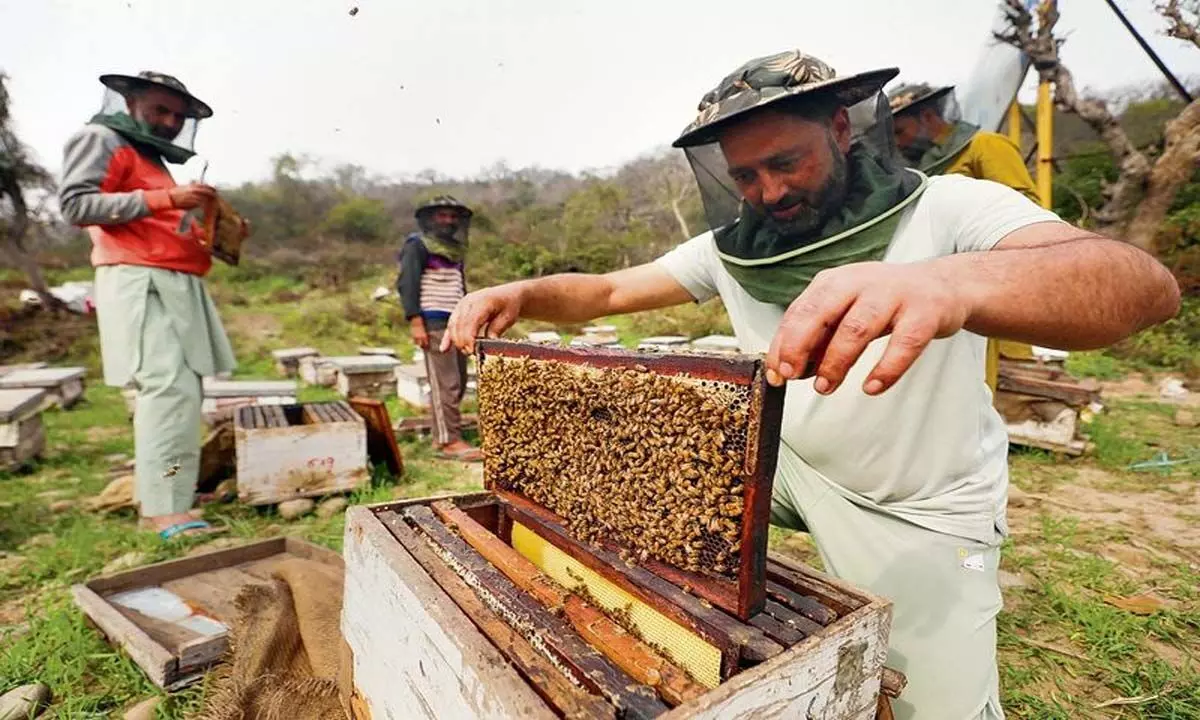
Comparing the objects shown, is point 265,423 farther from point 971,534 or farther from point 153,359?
point 971,534

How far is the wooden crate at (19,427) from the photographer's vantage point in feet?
17.2

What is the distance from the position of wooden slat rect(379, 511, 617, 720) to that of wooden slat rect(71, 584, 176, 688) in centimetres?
141

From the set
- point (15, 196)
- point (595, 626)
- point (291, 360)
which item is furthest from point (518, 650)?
point (15, 196)

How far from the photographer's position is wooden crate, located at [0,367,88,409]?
6700 mm

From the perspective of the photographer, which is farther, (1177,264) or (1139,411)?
(1177,264)

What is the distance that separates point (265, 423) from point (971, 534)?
14.7 ft

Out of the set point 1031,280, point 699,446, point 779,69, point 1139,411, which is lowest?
point 1139,411

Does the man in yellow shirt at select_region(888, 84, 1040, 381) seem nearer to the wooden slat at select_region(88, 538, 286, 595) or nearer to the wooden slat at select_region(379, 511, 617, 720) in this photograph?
the wooden slat at select_region(379, 511, 617, 720)

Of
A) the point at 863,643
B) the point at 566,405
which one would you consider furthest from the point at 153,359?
the point at 863,643

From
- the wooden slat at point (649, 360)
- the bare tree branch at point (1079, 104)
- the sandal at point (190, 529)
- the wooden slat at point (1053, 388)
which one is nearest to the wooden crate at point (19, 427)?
the sandal at point (190, 529)

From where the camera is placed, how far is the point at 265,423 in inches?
172

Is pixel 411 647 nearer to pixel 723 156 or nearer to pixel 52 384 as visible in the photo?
pixel 723 156

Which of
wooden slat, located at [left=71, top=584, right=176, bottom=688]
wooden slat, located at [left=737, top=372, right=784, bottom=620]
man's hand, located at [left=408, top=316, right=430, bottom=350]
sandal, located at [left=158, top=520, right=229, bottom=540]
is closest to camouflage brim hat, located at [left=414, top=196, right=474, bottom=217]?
man's hand, located at [left=408, top=316, right=430, bottom=350]

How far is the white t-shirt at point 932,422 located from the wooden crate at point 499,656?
572mm
